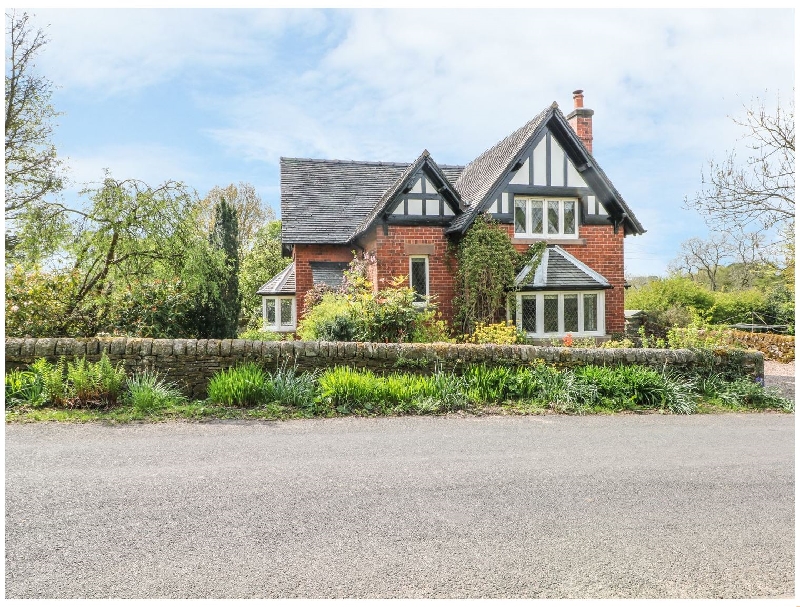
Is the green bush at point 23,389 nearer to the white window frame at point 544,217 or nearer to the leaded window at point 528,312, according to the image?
the leaded window at point 528,312

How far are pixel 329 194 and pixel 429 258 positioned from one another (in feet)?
18.6

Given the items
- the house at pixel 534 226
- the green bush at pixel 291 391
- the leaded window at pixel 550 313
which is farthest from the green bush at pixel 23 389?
the leaded window at pixel 550 313

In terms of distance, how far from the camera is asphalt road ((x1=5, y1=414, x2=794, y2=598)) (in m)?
3.53

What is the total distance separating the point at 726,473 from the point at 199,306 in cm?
1087

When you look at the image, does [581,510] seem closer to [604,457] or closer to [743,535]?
[743,535]

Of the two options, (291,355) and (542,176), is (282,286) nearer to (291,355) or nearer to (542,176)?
(542,176)

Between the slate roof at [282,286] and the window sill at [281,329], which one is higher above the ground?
the slate roof at [282,286]

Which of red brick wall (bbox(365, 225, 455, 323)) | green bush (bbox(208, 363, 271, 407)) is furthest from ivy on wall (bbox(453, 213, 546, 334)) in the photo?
green bush (bbox(208, 363, 271, 407))

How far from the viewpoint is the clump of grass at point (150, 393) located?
26.6 feet

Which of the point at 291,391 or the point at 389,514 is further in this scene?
the point at 291,391

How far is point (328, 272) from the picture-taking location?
19.1 meters

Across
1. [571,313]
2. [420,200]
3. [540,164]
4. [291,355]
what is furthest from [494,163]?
[291,355]

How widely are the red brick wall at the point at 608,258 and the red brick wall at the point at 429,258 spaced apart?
386 centimetres

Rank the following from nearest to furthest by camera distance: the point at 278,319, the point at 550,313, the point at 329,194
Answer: the point at 550,313
the point at 329,194
the point at 278,319
